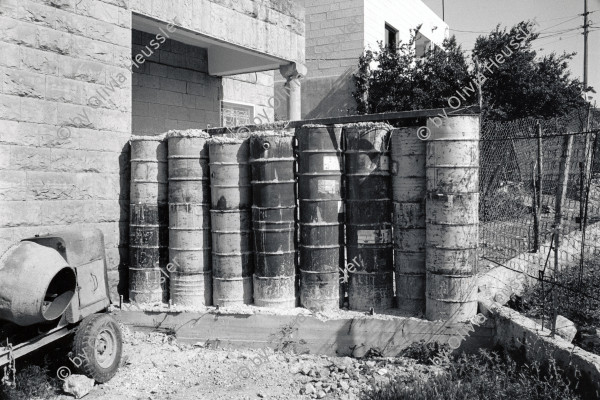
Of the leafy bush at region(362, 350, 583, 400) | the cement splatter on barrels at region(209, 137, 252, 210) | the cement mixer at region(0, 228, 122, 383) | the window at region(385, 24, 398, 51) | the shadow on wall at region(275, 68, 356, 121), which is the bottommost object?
the leafy bush at region(362, 350, 583, 400)

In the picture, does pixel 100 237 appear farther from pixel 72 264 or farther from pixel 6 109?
pixel 6 109

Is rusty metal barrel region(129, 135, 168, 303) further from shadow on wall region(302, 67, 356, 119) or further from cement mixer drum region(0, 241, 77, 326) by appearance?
shadow on wall region(302, 67, 356, 119)

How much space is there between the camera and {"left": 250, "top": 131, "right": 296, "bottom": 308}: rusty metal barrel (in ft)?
18.6

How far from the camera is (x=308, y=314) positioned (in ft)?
18.0

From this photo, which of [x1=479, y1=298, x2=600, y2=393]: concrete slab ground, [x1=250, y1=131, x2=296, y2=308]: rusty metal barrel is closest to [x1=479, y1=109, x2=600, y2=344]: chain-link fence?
[x1=479, y1=298, x2=600, y2=393]: concrete slab ground

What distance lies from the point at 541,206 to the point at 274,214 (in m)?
4.81

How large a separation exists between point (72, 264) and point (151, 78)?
17.9 ft

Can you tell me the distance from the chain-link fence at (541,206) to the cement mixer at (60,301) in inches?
174

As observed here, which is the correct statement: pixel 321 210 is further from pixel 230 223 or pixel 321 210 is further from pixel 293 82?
pixel 293 82

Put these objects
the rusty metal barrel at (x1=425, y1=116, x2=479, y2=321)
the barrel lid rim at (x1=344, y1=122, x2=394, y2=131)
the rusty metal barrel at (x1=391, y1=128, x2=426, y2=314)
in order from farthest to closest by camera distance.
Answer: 1. the barrel lid rim at (x1=344, y1=122, x2=394, y2=131)
2. the rusty metal barrel at (x1=391, y1=128, x2=426, y2=314)
3. the rusty metal barrel at (x1=425, y1=116, x2=479, y2=321)

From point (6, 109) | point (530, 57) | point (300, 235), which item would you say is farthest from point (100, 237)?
point (530, 57)

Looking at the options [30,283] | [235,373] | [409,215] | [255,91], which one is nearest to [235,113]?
[255,91]

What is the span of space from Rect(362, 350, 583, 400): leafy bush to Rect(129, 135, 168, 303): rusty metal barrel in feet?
10.1

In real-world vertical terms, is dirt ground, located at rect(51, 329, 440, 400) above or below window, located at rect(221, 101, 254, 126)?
below
